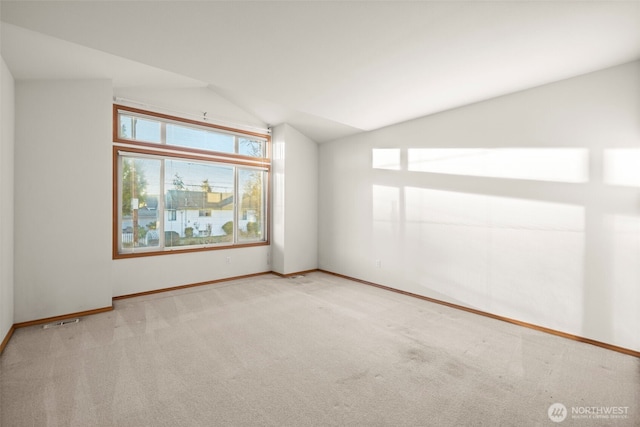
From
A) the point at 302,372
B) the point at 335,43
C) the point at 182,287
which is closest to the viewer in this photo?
the point at 302,372

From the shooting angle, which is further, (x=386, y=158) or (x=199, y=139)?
(x=199, y=139)

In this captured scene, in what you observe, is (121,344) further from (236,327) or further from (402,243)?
(402,243)

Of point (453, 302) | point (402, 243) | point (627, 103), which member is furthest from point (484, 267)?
point (627, 103)

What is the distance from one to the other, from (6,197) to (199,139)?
2.54 meters

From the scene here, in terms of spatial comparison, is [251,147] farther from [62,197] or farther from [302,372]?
[302,372]

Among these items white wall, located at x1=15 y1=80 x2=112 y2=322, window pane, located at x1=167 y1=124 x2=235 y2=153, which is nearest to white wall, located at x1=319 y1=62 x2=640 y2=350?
window pane, located at x1=167 y1=124 x2=235 y2=153

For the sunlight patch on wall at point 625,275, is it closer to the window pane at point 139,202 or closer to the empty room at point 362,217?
the empty room at point 362,217

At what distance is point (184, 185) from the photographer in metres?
4.78

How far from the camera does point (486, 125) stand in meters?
3.60

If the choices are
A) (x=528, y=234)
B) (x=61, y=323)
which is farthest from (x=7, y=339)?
(x=528, y=234)

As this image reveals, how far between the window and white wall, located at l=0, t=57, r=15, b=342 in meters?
1.11

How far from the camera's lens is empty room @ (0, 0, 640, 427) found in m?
2.10

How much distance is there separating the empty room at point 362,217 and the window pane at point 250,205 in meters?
0.44

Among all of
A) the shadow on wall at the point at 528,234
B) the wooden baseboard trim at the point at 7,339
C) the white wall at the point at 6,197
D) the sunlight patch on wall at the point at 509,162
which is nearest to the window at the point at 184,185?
the white wall at the point at 6,197
